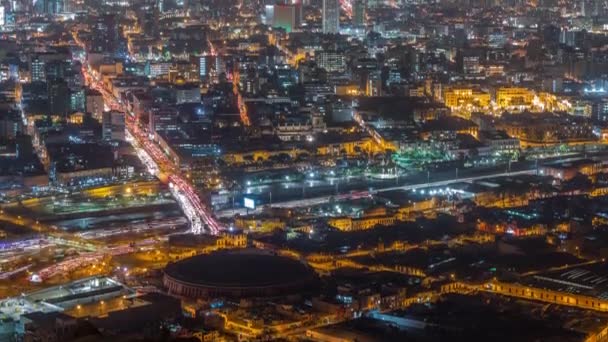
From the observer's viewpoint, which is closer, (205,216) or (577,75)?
(205,216)

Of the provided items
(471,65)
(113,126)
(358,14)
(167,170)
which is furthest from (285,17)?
(167,170)

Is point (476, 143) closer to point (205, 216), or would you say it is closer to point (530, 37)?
point (205, 216)

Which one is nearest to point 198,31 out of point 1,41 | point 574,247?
point 1,41

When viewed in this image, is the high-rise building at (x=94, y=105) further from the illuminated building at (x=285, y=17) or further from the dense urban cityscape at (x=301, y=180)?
the illuminated building at (x=285, y=17)

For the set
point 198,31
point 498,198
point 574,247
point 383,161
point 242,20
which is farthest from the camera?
point 242,20

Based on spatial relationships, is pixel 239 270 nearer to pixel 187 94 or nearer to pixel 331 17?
pixel 187 94

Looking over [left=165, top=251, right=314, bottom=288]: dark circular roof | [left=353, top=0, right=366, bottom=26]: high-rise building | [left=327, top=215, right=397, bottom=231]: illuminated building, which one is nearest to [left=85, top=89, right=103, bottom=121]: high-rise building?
[left=327, top=215, right=397, bottom=231]: illuminated building
